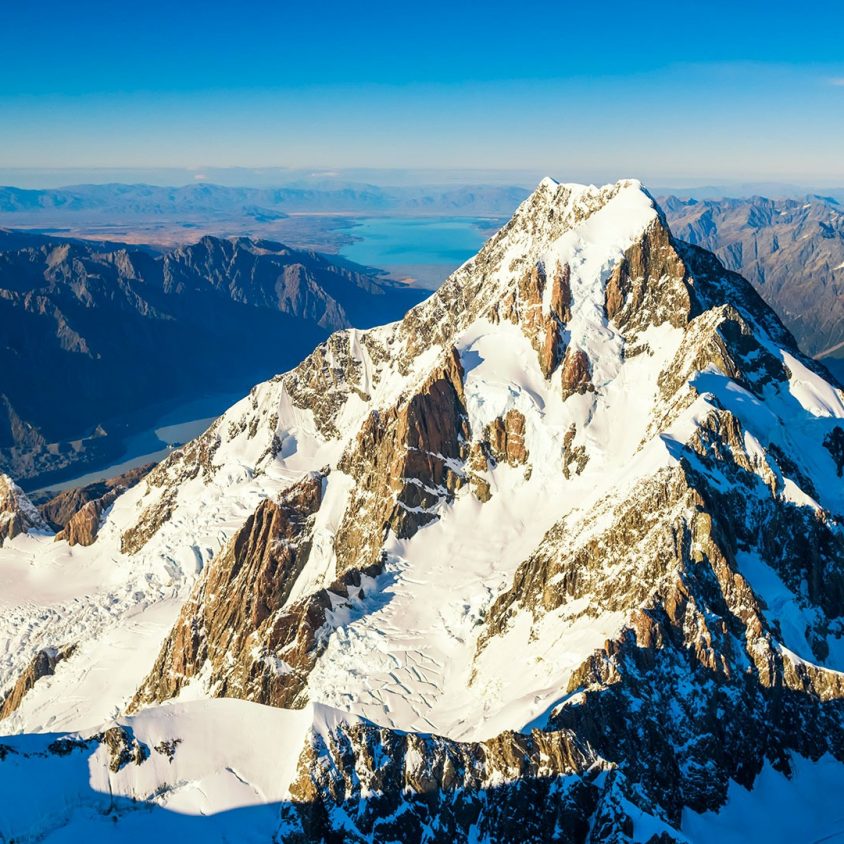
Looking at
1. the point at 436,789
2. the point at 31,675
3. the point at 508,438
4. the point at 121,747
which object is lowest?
the point at 31,675

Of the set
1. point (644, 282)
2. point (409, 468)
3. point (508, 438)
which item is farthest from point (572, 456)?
point (644, 282)

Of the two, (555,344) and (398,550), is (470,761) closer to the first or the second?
(398,550)

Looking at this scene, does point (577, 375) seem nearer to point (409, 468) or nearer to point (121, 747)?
point (409, 468)

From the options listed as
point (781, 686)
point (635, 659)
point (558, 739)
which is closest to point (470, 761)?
point (558, 739)

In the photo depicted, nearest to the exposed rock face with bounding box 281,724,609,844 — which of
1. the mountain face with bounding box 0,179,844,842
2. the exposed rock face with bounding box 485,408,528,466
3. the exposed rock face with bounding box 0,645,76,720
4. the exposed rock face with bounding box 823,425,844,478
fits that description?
the mountain face with bounding box 0,179,844,842

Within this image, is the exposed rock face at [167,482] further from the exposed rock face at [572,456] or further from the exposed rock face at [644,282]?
the exposed rock face at [644,282]
